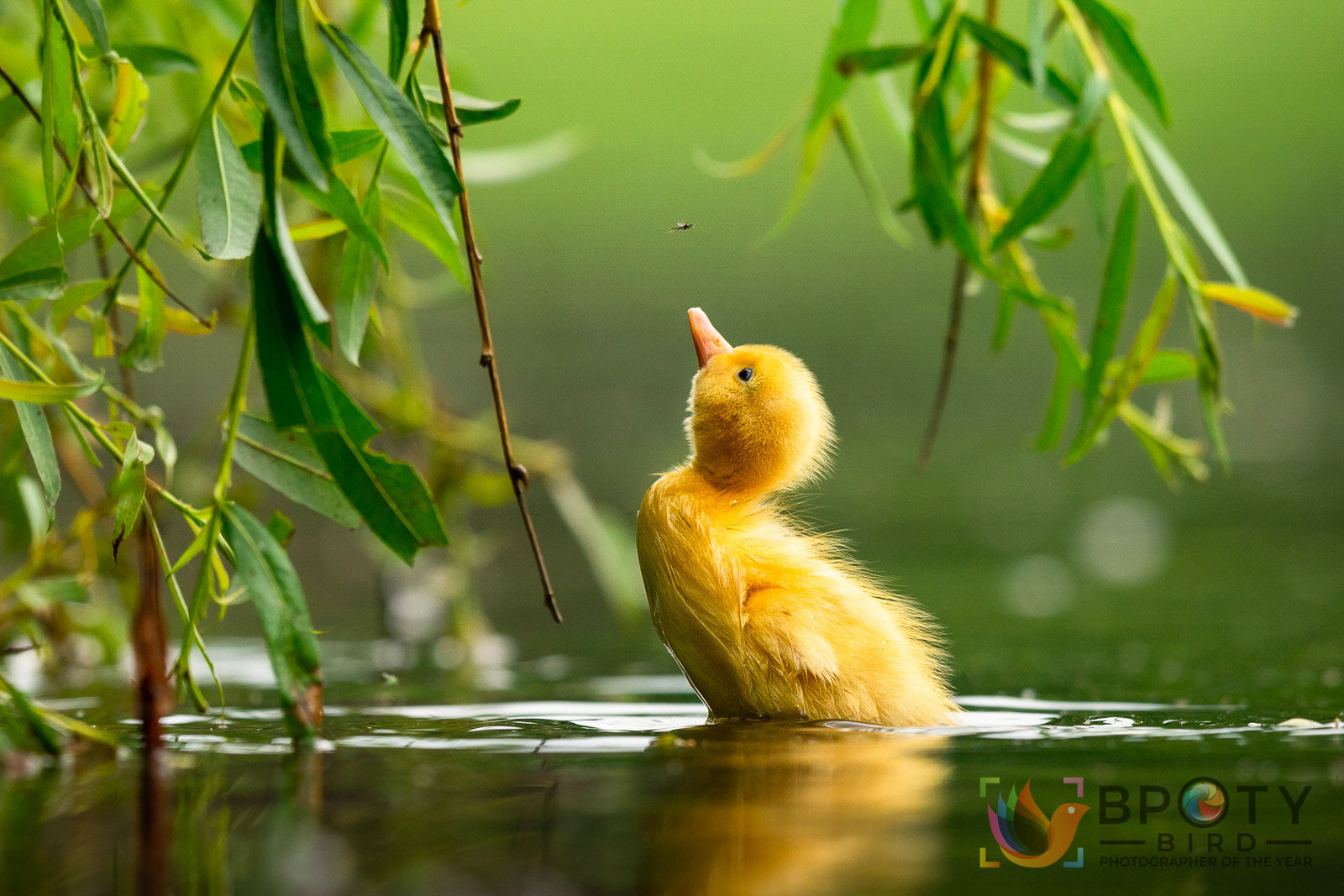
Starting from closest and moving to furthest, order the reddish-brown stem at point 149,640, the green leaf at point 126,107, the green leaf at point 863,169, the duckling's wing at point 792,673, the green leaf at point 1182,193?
1. the green leaf at point 126,107
2. the reddish-brown stem at point 149,640
3. the duckling's wing at point 792,673
4. the green leaf at point 1182,193
5. the green leaf at point 863,169

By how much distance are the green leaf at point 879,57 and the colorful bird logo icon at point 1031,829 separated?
3.99 feet

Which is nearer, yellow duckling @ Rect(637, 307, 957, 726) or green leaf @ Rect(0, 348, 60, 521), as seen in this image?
green leaf @ Rect(0, 348, 60, 521)

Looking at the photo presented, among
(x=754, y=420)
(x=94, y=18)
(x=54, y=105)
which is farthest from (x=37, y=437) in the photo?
(x=754, y=420)

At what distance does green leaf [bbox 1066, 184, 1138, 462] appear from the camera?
6.76 ft

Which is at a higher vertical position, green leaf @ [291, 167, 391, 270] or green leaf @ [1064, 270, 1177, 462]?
green leaf @ [291, 167, 391, 270]

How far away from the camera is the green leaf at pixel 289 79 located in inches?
56.2

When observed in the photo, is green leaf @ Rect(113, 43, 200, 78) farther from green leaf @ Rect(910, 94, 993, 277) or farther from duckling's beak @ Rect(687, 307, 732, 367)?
green leaf @ Rect(910, 94, 993, 277)

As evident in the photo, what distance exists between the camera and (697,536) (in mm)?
2152

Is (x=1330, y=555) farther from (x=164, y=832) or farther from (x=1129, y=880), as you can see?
(x=164, y=832)

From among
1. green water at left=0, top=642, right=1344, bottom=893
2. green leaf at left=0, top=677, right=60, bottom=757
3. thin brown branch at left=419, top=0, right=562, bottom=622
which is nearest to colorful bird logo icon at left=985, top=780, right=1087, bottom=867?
green water at left=0, top=642, right=1344, bottom=893

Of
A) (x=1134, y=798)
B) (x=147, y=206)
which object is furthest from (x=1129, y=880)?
(x=147, y=206)
